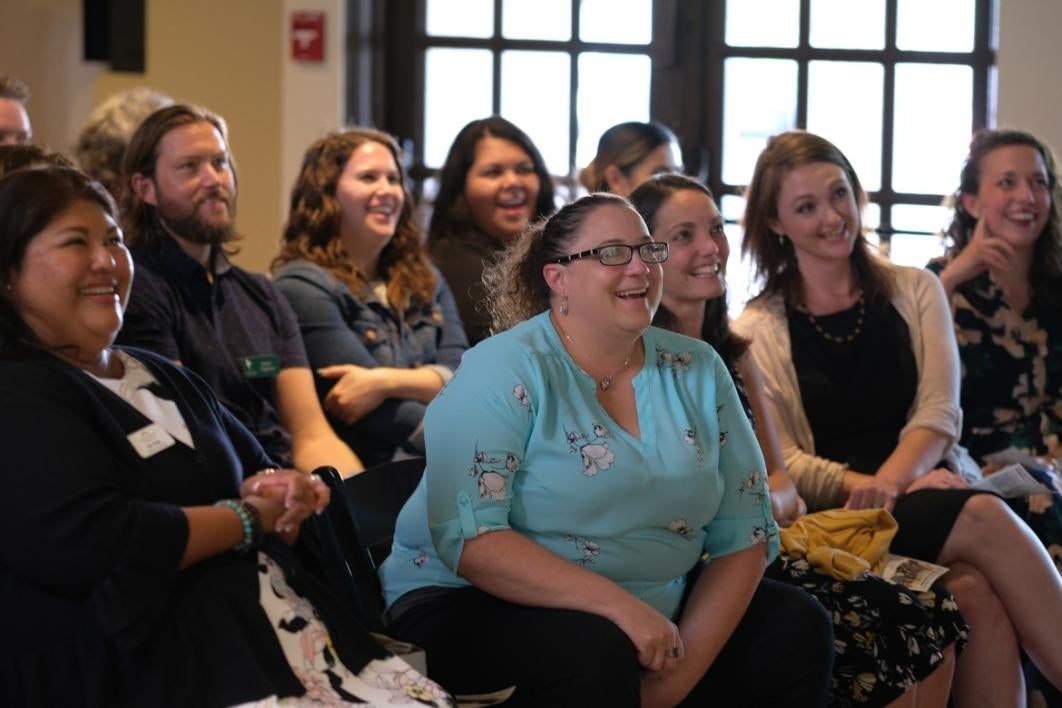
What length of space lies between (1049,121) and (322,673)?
3.81 m

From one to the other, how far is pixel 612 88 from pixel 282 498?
3.48 meters

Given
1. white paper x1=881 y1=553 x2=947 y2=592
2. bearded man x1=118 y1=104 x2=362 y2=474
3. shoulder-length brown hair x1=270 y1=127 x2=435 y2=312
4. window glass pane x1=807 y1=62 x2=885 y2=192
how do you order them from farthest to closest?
1. window glass pane x1=807 y1=62 x2=885 y2=192
2. shoulder-length brown hair x1=270 y1=127 x2=435 y2=312
3. bearded man x1=118 y1=104 x2=362 y2=474
4. white paper x1=881 y1=553 x2=947 y2=592

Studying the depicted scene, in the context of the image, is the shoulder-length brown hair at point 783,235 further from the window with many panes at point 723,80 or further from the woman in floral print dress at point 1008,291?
the window with many panes at point 723,80

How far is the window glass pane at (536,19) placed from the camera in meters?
5.29

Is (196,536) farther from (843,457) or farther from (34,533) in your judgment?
(843,457)

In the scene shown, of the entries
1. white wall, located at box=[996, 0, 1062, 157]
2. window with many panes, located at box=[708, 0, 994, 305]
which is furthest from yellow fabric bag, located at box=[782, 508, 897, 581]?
white wall, located at box=[996, 0, 1062, 157]

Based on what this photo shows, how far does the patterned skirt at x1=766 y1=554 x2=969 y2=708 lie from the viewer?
2.62 metres

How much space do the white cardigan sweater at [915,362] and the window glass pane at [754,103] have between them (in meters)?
1.87

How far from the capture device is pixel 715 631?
2.38 metres

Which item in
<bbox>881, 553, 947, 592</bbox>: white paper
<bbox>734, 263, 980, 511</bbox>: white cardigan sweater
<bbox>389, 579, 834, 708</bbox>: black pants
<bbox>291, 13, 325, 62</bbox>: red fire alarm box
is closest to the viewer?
<bbox>389, 579, 834, 708</bbox>: black pants

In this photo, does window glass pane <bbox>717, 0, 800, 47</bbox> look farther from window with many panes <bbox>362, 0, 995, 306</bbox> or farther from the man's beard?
the man's beard

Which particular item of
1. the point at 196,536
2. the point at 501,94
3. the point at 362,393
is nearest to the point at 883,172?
the point at 501,94

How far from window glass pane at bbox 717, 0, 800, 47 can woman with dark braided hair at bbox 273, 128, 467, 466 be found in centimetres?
189

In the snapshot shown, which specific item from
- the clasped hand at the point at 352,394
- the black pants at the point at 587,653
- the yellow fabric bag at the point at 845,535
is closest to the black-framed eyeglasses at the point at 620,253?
the black pants at the point at 587,653
